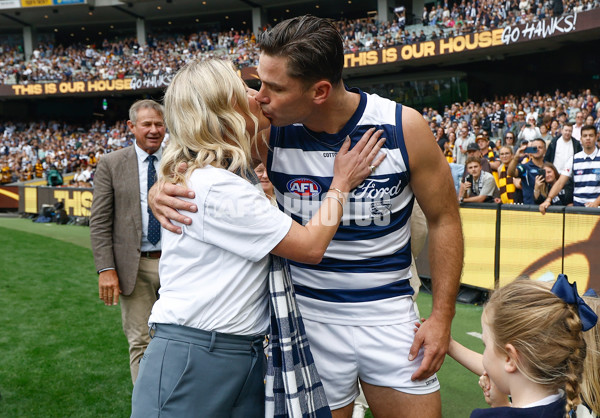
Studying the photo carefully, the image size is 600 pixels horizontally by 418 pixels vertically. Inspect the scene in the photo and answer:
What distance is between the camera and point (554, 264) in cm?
585

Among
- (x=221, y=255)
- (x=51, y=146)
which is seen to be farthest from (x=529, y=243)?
(x=51, y=146)

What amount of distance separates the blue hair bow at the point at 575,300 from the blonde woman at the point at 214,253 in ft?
2.26

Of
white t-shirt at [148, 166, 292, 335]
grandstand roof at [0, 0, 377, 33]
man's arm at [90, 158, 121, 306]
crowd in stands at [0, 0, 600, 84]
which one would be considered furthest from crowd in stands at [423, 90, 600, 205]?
grandstand roof at [0, 0, 377, 33]

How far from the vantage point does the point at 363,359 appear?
2080 mm

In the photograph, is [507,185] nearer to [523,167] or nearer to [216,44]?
[523,167]

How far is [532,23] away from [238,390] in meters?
21.4

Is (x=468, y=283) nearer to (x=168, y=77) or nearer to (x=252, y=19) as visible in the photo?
(x=168, y=77)

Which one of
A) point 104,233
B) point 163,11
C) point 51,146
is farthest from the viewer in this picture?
point 163,11

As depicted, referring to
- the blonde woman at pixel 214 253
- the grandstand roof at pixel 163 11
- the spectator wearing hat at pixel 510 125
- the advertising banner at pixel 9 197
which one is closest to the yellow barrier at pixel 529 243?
the blonde woman at pixel 214 253

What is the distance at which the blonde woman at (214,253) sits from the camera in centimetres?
178

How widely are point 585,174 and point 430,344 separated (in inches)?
222

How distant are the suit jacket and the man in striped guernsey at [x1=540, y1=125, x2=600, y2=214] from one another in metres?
4.90

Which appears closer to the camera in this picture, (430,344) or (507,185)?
(430,344)

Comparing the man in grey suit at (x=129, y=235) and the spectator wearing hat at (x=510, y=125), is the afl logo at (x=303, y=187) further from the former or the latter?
the spectator wearing hat at (x=510, y=125)
